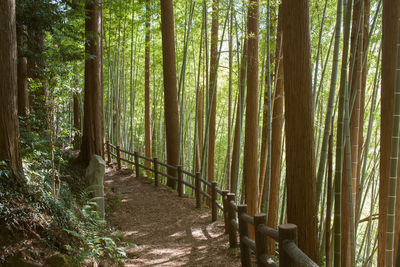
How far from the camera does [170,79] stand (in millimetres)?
7941

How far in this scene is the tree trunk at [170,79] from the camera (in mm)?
7789

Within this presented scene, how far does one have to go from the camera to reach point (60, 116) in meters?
4.51

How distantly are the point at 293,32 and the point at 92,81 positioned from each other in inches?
208

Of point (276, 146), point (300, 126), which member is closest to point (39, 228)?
point (300, 126)

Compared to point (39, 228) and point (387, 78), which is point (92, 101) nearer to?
point (39, 228)

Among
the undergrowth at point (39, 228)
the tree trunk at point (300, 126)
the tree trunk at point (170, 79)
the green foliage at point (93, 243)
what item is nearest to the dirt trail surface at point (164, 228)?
the green foliage at point (93, 243)

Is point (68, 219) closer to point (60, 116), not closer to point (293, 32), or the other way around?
point (60, 116)

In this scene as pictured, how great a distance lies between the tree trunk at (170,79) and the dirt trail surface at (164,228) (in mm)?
1039

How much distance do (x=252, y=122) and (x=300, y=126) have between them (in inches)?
119

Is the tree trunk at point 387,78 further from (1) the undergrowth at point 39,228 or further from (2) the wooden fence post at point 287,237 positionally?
(1) the undergrowth at point 39,228

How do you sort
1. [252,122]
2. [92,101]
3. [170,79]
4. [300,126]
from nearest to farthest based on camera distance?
[300,126] < [252,122] < [92,101] < [170,79]

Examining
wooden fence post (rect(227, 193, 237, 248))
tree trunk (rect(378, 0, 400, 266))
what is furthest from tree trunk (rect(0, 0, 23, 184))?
tree trunk (rect(378, 0, 400, 266))

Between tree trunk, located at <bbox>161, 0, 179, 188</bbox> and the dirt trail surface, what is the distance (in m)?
1.04

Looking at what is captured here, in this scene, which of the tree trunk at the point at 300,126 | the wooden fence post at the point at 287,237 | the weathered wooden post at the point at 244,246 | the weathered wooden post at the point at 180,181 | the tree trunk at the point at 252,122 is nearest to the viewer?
the wooden fence post at the point at 287,237
